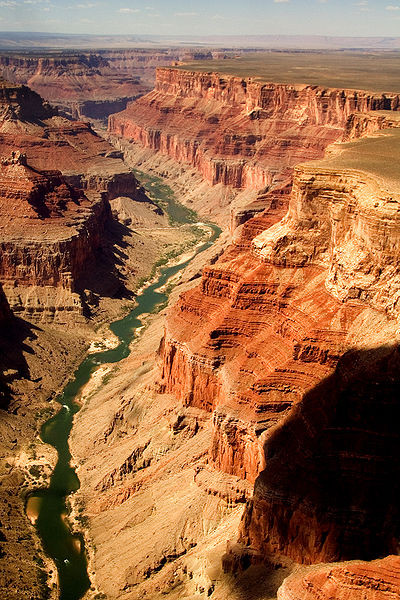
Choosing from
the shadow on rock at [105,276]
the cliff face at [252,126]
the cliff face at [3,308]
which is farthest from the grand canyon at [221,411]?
the cliff face at [252,126]

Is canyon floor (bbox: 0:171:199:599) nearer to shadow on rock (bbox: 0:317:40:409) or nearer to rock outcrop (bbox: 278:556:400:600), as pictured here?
shadow on rock (bbox: 0:317:40:409)

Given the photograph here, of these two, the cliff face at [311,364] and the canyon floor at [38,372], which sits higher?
the cliff face at [311,364]

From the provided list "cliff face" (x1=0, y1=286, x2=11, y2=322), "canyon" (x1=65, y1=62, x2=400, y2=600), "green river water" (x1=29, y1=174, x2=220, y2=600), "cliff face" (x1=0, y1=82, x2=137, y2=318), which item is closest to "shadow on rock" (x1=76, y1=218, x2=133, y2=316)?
"cliff face" (x1=0, y1=82, x2=137, y2=318)

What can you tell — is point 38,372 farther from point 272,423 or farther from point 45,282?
point 272,423

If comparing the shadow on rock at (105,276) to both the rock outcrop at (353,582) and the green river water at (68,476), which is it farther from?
the rock outcrop at (353,582)

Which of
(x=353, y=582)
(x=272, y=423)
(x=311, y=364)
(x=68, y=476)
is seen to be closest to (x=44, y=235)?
(x=68, y=476)
